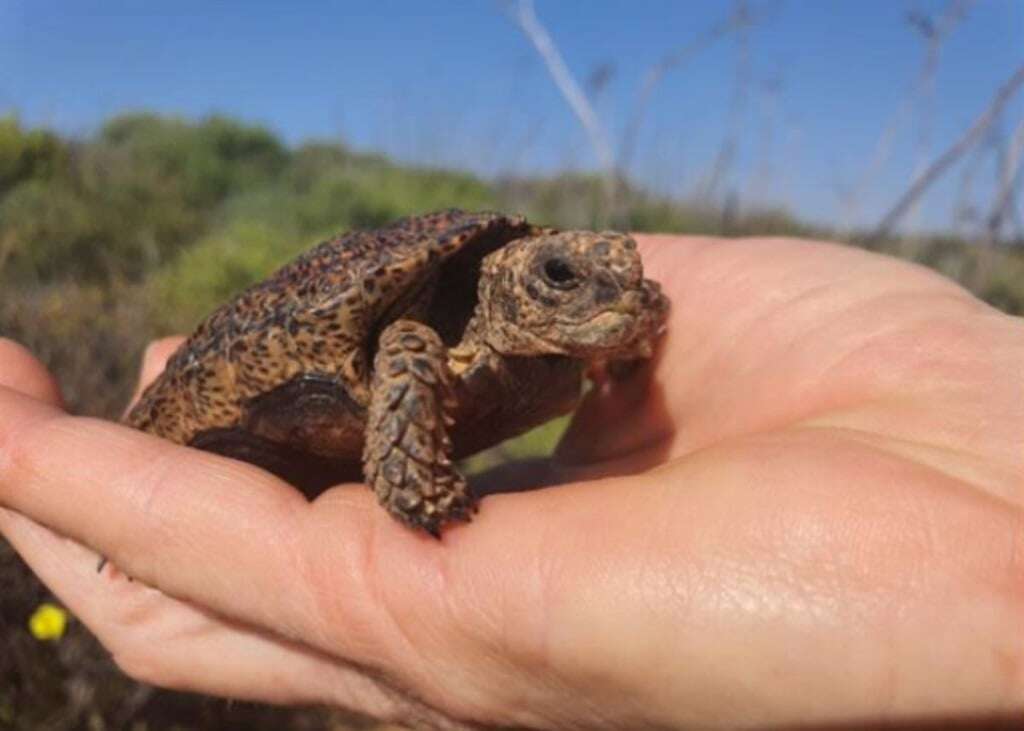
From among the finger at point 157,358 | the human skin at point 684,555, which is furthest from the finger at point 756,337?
the finger at point 157,358

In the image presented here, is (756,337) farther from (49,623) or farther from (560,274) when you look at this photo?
(49,623)

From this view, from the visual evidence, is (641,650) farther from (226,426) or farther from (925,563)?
(226,426)

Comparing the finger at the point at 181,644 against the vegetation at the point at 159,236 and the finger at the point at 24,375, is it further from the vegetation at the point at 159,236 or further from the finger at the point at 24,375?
the vegetation at the point at 159,236

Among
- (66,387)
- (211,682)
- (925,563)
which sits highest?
(925,563)

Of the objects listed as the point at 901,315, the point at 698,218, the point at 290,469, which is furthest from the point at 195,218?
the point at 901,315

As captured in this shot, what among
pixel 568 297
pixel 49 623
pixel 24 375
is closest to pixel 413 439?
pixel 568 297

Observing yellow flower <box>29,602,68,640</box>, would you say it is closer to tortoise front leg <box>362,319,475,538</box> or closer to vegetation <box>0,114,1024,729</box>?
vegetation <box>0,114,1024,729</box>

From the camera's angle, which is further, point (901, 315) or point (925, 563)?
point (901, 315)

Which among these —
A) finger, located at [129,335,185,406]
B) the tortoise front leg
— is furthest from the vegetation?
the tortoise front leg
